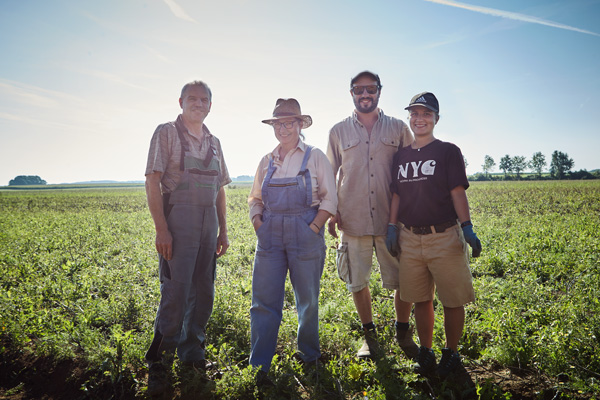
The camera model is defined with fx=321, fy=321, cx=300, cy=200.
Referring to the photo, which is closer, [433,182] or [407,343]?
[433,182]

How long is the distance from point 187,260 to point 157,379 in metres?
1.05

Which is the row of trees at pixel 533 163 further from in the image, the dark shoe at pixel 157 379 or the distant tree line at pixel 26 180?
the distant tree line at pixel 26 180

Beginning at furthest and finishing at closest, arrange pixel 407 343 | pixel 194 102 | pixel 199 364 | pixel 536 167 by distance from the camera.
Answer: pixel 536 167 → pixel 407 343 → pixel 199 364 → pixel 194 102

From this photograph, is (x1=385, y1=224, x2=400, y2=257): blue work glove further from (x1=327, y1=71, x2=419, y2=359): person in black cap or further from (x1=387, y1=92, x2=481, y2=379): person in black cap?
(x1=327, y1=71, x2=419, y2=359): person in black cap

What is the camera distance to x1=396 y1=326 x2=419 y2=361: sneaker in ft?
10.8

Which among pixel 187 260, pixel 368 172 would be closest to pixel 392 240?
pixel 368 172

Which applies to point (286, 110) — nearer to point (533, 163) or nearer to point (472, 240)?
point (472, 240)

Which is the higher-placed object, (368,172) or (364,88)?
(364,88)

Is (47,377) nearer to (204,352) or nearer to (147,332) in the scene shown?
(147,332)

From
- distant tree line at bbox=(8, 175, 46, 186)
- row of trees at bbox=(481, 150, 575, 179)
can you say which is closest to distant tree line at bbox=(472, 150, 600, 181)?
row of trees at bbox=(481, 150, 575, 179)

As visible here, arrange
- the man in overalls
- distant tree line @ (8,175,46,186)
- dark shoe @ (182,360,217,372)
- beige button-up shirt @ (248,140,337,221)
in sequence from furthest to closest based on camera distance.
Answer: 1. distant tree line @ (8,175,46,186)
2. dark shoe @ (182,360,217,372)
3. beige button-up shirt @ (248,140,337,221)
4. the man in overalls

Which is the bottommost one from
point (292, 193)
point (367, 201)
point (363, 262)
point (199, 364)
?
point (199, 364)

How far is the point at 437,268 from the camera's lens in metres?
2.92

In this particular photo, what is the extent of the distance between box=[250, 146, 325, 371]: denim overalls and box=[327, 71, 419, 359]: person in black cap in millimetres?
518
